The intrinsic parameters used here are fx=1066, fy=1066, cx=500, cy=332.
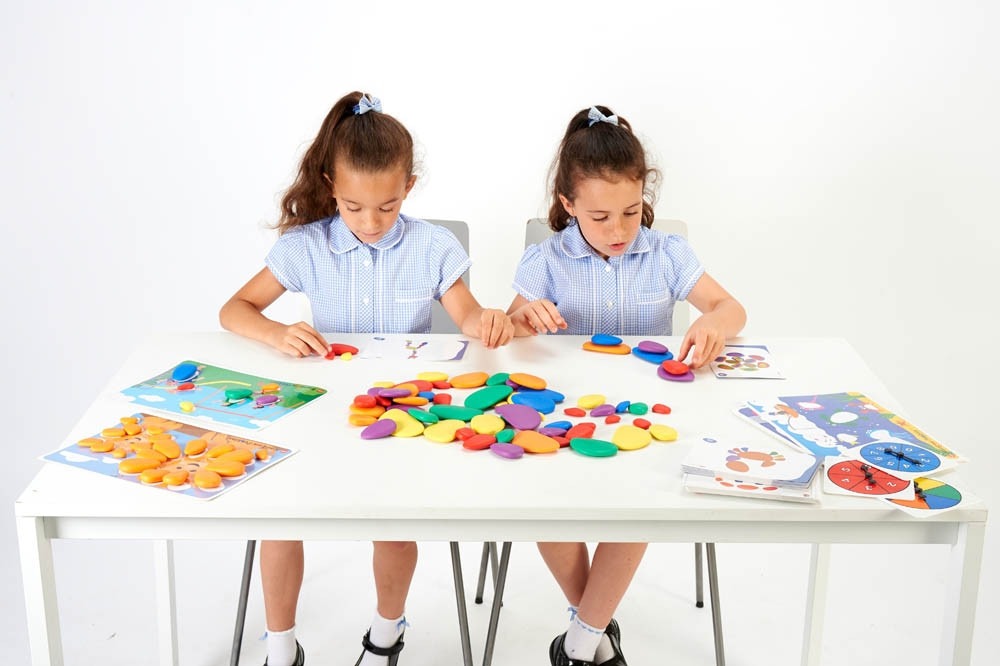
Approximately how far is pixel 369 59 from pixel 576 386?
5.77 feet

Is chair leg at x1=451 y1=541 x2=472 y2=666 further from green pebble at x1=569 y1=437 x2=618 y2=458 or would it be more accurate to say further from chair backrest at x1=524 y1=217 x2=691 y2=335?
chair backrest at x1=524 y1=217 x2=691 y2=335

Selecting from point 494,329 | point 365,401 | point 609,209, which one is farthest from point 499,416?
point 609,209

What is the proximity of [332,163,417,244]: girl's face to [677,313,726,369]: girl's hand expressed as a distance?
2.17 feet

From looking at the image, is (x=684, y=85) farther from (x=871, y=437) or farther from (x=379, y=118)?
(x=871, y=437)

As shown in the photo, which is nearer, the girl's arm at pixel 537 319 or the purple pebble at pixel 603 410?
the purple pebble at pixel 603 410

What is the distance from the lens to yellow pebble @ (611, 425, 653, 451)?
161 cm

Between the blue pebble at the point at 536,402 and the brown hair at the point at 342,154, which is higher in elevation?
the brown hair at the point at 342,154

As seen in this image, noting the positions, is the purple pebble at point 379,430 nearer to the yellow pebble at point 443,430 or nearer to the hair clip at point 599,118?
the yellow pebble at point 443,430

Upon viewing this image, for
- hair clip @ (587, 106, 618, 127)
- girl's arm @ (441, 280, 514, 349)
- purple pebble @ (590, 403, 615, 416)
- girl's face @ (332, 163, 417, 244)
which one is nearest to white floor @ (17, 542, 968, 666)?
girl's arm @ (441, 280, 514, 349)

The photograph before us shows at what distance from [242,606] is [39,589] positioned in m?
0.75

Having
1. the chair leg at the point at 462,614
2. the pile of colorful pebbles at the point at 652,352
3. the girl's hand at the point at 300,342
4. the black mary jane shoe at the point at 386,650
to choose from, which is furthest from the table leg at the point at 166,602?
the pile of colorful pebbles at the point at 652,352

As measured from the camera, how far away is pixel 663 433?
165 centimetres

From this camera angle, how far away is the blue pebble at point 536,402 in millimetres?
1761

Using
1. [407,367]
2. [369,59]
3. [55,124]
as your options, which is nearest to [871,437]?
[407,367]
